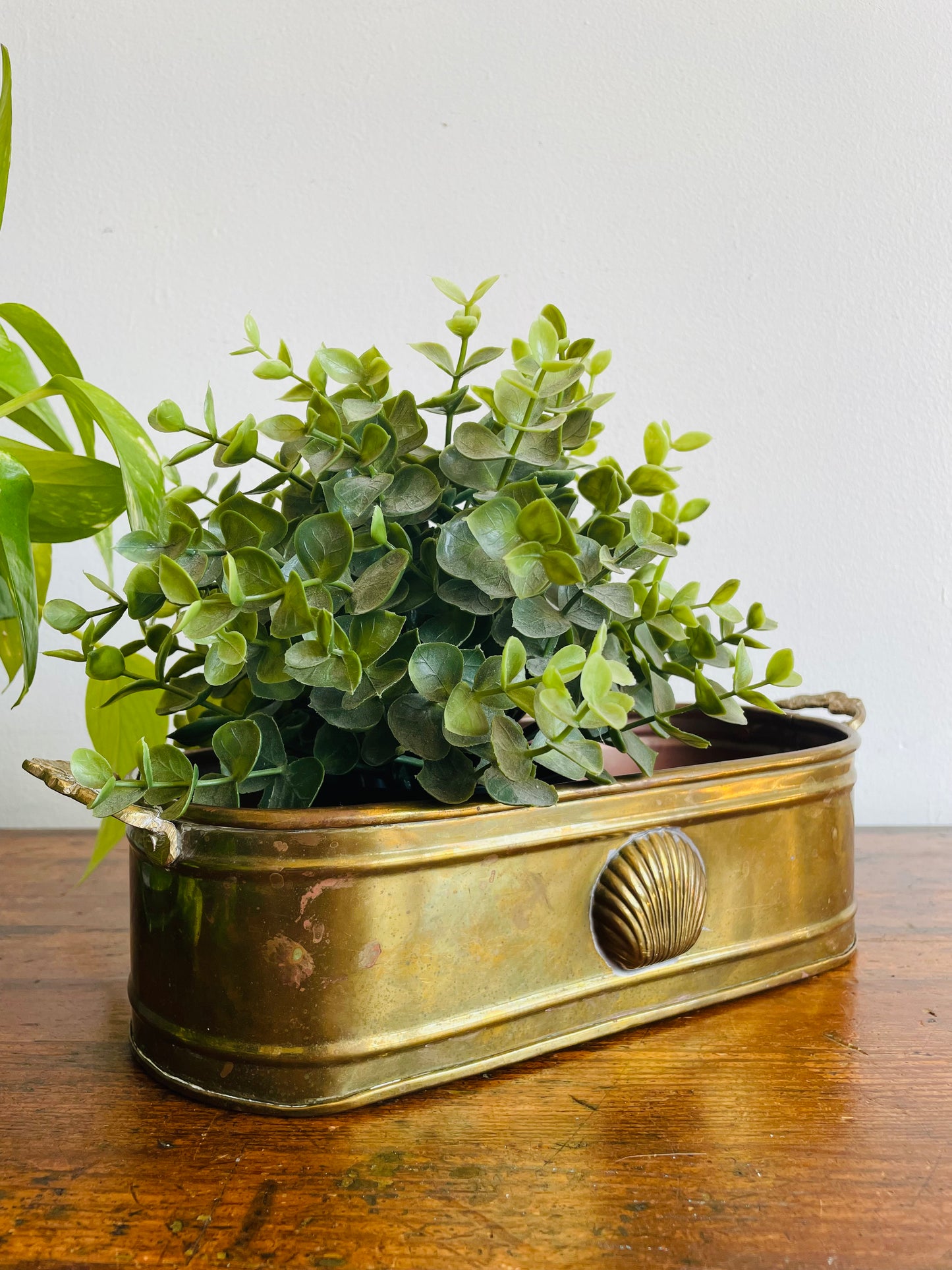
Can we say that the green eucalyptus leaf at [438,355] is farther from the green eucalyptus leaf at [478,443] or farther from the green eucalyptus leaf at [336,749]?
the green eucalyptus leaf at [336,749]

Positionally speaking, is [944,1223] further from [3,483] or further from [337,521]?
[3,483]

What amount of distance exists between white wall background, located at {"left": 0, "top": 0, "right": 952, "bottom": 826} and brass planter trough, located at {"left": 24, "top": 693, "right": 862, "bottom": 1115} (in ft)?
1.90

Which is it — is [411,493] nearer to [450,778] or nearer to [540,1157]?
[450,778]

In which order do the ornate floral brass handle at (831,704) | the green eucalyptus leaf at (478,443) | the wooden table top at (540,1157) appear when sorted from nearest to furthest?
the wooden table top at (540,1157) → the green eucalyptus leaf at (478,443) → the ornate floral brass handle at (831,704)

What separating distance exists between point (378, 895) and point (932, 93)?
1024 millimetres

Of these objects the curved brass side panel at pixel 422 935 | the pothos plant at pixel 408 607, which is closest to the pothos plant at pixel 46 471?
the pothos plant at pixel 408 607

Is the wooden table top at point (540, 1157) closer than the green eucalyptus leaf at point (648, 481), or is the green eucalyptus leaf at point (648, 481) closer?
the wooden table top at point (540, 1157)

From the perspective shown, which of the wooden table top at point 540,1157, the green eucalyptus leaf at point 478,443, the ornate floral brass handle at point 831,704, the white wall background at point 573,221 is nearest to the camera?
the wooden table top at point 540,1157

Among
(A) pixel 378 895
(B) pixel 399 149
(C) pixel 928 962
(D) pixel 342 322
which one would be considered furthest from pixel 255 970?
(B) pixel 399 149

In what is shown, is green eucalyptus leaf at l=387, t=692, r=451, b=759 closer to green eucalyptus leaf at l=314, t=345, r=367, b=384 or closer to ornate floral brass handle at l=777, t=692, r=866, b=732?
green eucalyptus leaf at l=314, t=345, r=367, b=384

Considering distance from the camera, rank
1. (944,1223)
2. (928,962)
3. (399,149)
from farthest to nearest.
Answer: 1. (399,149)
2. (928,962)
3. (944,1223)

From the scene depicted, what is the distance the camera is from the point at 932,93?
985 mm

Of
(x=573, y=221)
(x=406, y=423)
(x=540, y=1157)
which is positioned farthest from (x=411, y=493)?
(x=573, y=221)

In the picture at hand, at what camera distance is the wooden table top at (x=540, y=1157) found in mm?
318
